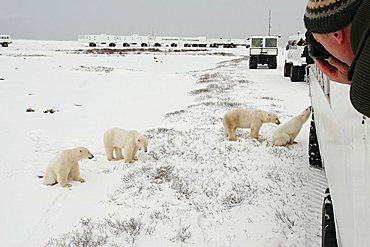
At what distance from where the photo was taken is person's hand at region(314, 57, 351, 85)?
1.02 meters

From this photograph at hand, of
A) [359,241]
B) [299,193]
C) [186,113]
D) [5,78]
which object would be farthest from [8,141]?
[5,78]

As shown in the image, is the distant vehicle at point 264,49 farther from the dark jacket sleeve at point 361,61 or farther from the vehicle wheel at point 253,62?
the dark jacket sleeve at point 361,61

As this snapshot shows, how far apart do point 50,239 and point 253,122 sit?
4.96m

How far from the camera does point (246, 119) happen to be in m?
8.12

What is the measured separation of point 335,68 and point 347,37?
0.56ft

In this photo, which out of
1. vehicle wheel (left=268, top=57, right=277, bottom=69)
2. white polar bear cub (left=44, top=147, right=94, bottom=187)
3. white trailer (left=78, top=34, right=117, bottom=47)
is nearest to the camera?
white polar bear cub (left=44, top=147, right=94, bottom=187)

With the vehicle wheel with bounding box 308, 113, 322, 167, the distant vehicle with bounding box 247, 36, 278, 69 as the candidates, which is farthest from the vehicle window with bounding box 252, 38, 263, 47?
the vehicle wheel with bounding box 308, 113, 322, 167

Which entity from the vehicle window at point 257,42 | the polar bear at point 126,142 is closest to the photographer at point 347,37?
the polar bear at point 126,142

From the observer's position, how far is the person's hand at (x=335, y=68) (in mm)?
1016

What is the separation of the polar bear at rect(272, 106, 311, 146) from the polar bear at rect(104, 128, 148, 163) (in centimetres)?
251

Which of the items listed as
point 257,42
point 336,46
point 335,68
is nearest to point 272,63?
point 257,42

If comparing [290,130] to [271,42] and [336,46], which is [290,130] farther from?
[271,42]

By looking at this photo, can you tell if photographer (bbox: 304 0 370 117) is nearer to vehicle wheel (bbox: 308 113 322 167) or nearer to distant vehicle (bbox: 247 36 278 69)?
vehicle wheel (bbox: 308 113 322 167)

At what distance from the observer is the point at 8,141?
9.00 meters
